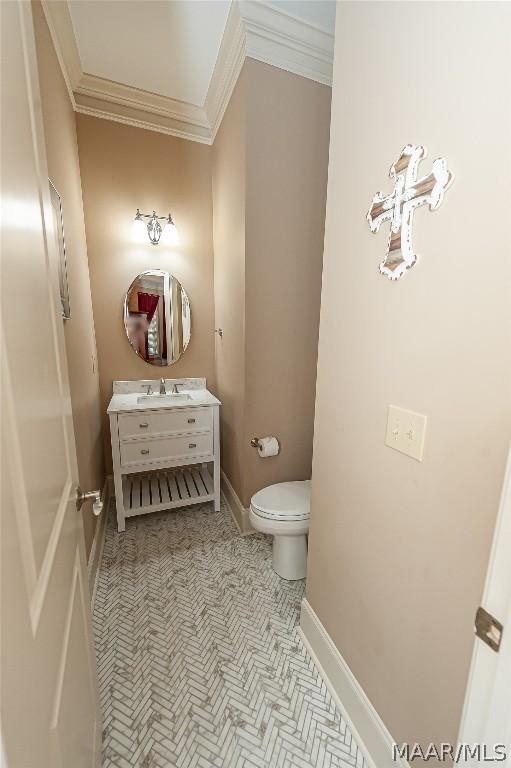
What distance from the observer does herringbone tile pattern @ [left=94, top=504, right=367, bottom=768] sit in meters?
1.03

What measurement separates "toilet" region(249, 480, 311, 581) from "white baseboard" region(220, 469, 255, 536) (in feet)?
1.16

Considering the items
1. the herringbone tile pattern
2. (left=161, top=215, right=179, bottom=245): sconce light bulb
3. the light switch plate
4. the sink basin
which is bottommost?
the herringbone tile pattern

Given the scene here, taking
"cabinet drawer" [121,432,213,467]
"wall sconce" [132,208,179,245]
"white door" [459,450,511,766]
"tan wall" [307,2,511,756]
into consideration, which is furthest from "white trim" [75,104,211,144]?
"white door" [459,450,511,766]

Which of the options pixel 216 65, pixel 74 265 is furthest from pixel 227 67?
pixel 74 265

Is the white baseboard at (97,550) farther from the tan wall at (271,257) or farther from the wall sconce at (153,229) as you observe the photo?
the wall sconce at (153,229)

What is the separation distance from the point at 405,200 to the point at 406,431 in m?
0.59

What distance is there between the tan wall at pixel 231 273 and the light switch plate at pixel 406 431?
1118mm

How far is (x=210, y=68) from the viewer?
5.87 ft

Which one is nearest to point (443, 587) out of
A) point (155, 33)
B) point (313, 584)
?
point (313, 584)

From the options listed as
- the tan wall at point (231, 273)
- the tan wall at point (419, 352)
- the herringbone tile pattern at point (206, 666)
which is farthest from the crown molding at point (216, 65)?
the herringbone tile pattern at point (206, 666)

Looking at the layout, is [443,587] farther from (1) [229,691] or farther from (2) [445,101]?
(2) [445,101]

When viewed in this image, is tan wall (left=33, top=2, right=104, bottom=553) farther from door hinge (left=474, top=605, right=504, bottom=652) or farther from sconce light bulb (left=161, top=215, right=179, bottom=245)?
door hinge (left=474, top=605, right=504, bottom=652)

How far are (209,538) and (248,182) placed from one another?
6.99ft

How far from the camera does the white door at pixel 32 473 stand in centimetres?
41
